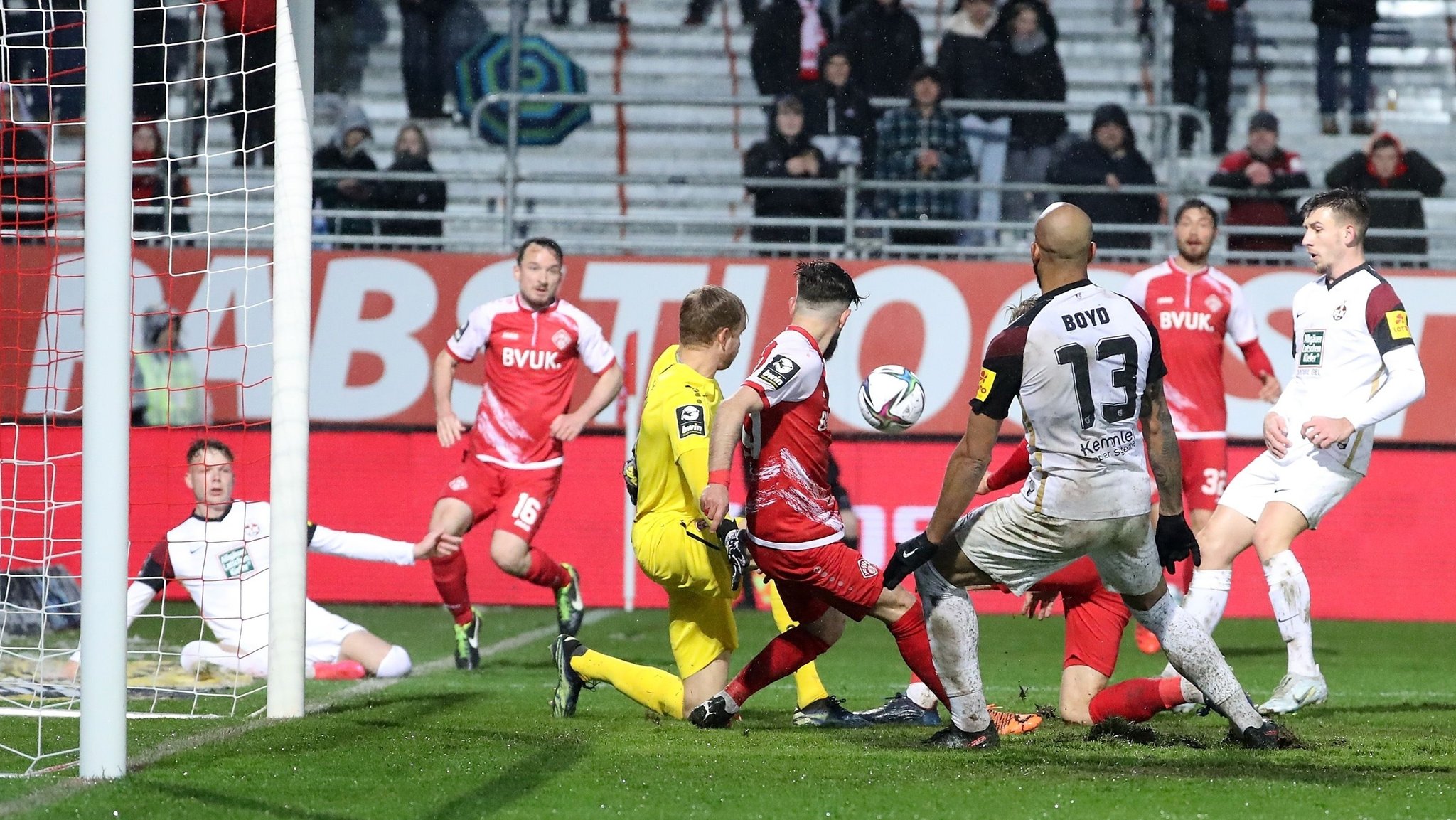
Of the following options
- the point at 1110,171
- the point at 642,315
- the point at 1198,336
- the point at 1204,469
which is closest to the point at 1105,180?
the point at 1110,171

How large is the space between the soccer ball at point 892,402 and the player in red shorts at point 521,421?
3.08 meters

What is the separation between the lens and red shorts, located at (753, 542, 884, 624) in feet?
18.8

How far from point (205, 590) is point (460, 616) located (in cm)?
135

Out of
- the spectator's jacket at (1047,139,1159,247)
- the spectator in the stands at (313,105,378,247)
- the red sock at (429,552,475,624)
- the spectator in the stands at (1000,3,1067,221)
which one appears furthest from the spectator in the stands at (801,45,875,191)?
the red sock at (429,552,475,624)

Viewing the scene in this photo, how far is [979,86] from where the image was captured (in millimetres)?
14469

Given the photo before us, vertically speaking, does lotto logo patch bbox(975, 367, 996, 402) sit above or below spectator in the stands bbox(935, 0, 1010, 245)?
below

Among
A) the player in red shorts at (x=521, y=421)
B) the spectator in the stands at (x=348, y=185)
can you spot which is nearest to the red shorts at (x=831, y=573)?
the player in red shorts at (x=521, y=421)

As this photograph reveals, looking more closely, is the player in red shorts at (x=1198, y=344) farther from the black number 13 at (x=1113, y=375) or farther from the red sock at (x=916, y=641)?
the black number 13 at (x=1113, y=375)

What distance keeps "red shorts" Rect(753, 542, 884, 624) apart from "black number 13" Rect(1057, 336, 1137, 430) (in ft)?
3.23

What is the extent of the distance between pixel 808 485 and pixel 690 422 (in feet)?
1.63

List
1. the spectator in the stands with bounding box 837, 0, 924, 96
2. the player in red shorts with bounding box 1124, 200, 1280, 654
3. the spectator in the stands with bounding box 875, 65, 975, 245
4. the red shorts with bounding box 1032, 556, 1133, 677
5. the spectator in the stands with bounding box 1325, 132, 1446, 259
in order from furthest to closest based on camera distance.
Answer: the spectator in the stands with bounding box 837, 0, 924, 96 < the spectator in the stands with bounding box 875, 65, 975, 245 < the spectator in the stands with bounding box 1325, 132, 1446, 259 < the player in red shorts with bounding box 1124, 200, 1280, 654 < the red shorts with bounding box 1032, 556, 1133, 677

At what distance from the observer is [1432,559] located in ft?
40.5

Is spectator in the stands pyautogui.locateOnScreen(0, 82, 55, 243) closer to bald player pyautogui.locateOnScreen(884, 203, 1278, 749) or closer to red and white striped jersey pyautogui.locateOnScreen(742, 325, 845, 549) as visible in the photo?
red and white striped jersey pyautogui.locateOnScreen(742, 325, 845, 549)

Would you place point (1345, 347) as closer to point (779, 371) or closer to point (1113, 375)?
point (1113, 375)
